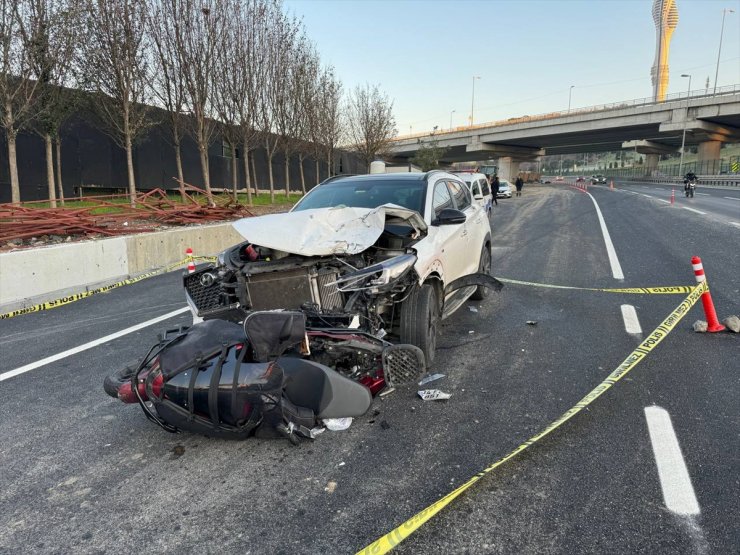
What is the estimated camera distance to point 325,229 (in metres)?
4.34

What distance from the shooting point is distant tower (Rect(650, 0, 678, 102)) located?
132500 mm

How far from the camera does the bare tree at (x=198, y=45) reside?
1711 centimetres

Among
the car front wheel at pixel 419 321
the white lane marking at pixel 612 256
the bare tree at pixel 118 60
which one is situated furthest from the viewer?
the bare tree at pixel 118 60

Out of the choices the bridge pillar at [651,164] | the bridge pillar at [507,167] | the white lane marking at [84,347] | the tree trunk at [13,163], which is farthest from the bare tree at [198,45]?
the bridge pillar at [651,164]

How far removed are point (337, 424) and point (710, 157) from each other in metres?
71.9

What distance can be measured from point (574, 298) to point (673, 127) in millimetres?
55229

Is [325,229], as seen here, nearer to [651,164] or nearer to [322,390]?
[322,390]

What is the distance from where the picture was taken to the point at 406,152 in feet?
255

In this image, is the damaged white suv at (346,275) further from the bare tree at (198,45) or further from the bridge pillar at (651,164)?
the bridge pillar at (651,164)

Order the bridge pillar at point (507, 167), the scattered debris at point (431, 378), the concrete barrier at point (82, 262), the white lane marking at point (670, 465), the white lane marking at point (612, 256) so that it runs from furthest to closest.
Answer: the bridge pillar at point (507, 167) < the white lane marking at point (612, 256) < the concrete barrier at point (82, 262) < the scattered debris at point (431, 378) < the white lane marking at point (670, 465)

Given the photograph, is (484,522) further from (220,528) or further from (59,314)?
(59,314)

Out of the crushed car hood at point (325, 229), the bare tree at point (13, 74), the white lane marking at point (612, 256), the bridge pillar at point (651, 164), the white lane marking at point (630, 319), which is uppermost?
the bridge pillar at point (651, 164)

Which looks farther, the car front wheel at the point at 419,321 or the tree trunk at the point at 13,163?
the tree trunk at the point at 13,163

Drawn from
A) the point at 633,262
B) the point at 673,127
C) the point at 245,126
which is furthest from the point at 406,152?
the point at 633,262
